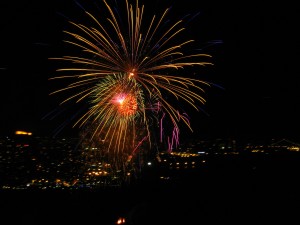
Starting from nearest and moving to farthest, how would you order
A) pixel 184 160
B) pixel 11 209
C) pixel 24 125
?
pixel 11 209
pixel 184 160
pixel 24 125

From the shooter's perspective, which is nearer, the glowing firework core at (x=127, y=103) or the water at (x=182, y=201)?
the water at (x=182, y=201)

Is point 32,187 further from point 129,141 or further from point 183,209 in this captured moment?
point 129,141

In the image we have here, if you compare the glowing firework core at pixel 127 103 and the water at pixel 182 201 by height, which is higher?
the glowing firework core at pixel 127 103

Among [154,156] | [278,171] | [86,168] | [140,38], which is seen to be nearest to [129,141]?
[154,156]

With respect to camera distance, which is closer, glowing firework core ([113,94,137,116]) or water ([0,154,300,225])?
water ([0,154,300,225])

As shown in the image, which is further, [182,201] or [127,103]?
[127,103]

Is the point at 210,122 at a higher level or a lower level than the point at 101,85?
lower

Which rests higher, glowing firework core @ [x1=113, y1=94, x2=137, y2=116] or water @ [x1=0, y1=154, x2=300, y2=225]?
glowing firework core @ [x1=113, y1=94, x2=137, y2=116]

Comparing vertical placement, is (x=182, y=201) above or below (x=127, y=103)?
below
